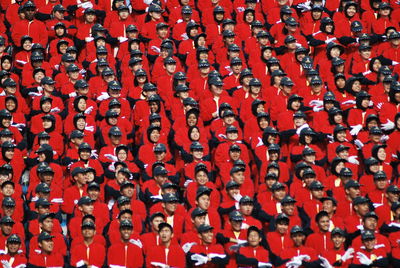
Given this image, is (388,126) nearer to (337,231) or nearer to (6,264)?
(337,231)

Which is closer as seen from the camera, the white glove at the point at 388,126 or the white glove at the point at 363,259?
the white glove at the point at 363,259

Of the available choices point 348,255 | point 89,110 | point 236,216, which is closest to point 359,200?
point 348,255

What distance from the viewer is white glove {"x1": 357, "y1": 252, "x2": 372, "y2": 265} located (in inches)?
585

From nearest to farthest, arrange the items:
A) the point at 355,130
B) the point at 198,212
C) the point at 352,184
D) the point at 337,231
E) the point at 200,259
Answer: the point at 200,259 < the point at 337,231 < the point at 198,212 < the point at 352,184 < the point at 355,130

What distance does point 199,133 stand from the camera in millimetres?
16969

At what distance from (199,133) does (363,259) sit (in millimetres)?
3290

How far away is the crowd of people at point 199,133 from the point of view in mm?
15070

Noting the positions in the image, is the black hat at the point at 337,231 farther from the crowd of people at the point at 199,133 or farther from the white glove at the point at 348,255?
the white glove at the point at 348,255

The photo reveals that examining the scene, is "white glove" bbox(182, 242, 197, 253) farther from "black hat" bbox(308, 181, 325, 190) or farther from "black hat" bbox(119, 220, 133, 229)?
"black hat" bbox(308, 181, 325, 190)

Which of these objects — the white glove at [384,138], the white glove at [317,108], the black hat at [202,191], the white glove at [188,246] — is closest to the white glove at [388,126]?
the white glove at [384,138]

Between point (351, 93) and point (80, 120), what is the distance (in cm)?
413

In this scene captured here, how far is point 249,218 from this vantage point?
1536cm

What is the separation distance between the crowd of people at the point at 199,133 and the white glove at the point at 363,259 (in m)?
0.02

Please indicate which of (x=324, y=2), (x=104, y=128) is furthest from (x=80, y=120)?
(x=324, y=2)
